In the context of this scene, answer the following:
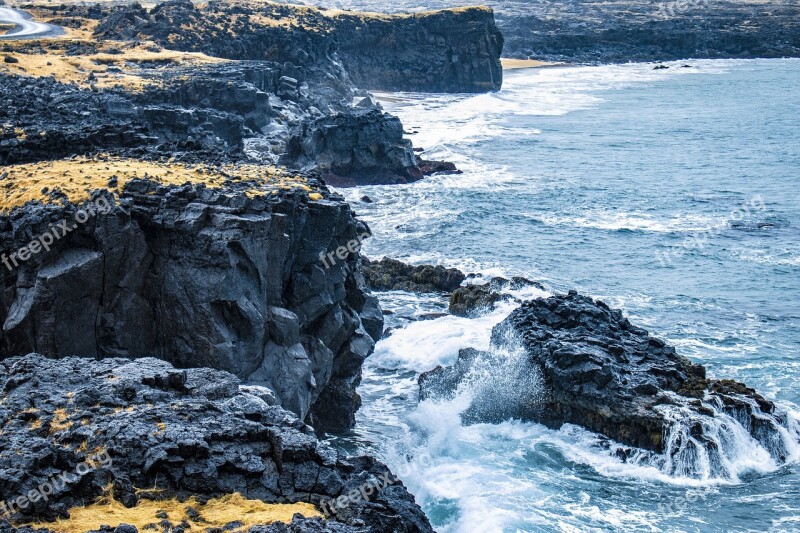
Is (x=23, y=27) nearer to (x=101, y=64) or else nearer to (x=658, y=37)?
(x=101, y=64)

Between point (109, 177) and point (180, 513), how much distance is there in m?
16.1

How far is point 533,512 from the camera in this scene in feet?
99.5

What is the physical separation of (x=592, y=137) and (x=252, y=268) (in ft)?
252

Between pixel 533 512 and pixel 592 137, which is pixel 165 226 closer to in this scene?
pixel 533 512

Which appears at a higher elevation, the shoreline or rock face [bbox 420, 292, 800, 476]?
the shoreline

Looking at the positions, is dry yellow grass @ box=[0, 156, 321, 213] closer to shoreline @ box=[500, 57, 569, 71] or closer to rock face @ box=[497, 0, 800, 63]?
shoreline @ box=[500, 57, 569, 71]

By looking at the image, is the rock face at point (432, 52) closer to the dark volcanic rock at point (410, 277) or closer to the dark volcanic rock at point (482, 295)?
the dark volcanic rock at point (410, 277)

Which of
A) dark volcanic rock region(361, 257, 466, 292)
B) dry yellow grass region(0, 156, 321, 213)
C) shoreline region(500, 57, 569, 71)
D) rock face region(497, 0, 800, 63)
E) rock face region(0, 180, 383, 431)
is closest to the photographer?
rock face region(0, 180, 383, 431)

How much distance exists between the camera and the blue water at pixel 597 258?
31688 millimetres

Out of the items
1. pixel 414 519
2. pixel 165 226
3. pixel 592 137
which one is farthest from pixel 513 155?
pixel 414 519

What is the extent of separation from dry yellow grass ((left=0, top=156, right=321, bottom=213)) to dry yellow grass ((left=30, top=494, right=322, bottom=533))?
45.1 ft

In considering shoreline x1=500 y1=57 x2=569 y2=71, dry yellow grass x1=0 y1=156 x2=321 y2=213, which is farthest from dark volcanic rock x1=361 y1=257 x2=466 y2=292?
shoreline x1=500 y1=57 x2=569 y2=71

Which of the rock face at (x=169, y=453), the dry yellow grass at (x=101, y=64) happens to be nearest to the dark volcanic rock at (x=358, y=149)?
the dry yellow grass at (x=101, y=64)

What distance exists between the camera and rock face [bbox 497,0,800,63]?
18012cm
